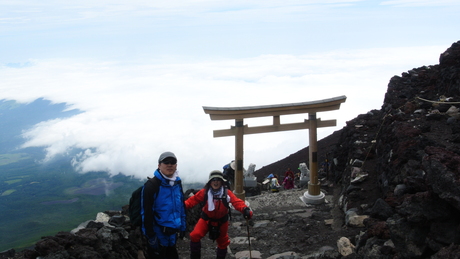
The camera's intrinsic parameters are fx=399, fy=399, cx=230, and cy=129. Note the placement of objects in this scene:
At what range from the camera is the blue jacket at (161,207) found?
210 inches

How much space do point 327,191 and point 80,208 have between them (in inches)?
4253

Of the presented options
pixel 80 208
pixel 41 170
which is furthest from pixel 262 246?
pixel 41 170

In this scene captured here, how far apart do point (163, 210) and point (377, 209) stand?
3.41m

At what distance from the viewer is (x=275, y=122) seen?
12.7 meters

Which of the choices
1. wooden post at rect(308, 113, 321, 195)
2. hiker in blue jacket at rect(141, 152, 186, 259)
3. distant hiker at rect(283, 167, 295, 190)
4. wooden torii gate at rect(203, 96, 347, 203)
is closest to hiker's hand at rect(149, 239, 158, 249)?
hiker in blue jacket at rect(141, 152, 186, 259)

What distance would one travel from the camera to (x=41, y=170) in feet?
530

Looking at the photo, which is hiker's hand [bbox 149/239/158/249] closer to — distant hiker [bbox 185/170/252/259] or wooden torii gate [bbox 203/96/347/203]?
distant hiker [bbox 185/170/252/259]

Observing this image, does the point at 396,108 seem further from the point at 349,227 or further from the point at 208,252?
the point at 208,252

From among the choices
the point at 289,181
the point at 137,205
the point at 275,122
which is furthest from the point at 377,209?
the point at 289,181

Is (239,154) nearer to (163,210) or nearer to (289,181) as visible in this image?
(289,181)

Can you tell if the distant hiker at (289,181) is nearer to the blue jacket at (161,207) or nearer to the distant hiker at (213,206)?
the distant hiker at (213,206)

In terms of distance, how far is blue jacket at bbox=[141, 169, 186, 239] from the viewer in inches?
210

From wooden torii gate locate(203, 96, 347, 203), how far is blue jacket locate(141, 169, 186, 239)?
654 cm

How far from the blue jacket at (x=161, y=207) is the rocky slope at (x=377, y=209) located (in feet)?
4.57
